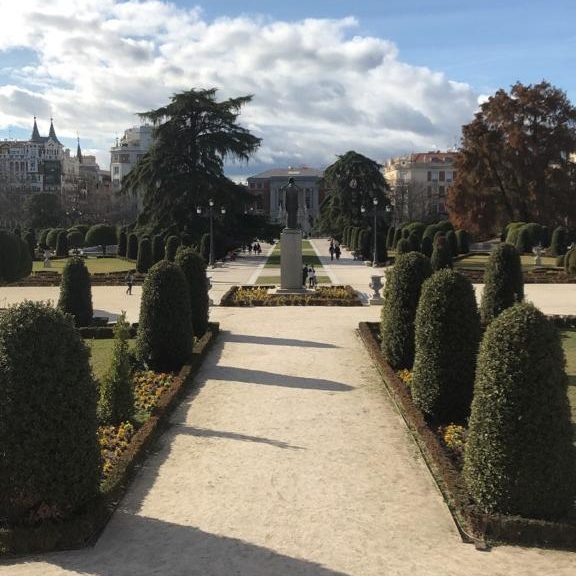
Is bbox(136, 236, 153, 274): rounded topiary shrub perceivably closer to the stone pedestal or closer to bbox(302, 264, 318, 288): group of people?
bbox(302, 264, 318, 288): group of people

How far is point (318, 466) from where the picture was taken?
698 cm

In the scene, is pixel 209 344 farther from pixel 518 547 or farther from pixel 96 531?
pixel 518 547

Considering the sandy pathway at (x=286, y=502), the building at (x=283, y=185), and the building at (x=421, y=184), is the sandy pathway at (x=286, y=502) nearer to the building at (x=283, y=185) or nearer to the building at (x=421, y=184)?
the building at (x=421, y=184)

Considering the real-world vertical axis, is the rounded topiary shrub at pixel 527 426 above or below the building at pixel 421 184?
below

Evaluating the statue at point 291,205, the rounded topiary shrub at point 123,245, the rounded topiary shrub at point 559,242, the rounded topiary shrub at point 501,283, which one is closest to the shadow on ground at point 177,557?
the rounded topiary shrub at point 501,283

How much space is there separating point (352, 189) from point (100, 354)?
148ft

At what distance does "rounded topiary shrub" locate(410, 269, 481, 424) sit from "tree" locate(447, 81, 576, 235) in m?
38.9

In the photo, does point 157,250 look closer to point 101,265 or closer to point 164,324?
point 101,265

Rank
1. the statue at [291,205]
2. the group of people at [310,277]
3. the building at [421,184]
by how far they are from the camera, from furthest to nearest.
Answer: the building at [421,184] → the group of people at [310,277] → the statue at [291,205]

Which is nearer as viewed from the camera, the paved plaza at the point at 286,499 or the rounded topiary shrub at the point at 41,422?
the paved plaza at the point at 286,499

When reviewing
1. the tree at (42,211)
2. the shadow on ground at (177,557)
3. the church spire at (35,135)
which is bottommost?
the shadow on ground at (177,557)

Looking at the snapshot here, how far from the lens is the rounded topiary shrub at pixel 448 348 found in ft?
27.3

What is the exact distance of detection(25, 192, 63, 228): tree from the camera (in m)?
69.8

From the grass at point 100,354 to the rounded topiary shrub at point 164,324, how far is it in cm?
73
